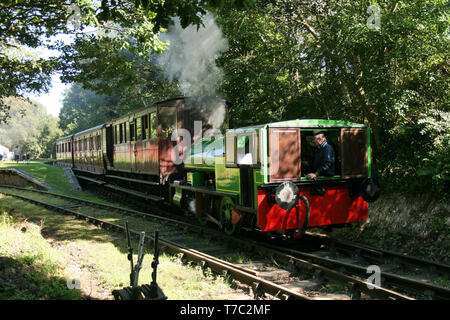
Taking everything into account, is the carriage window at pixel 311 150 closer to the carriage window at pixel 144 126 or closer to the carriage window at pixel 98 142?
the carriage window at pixel 144 126

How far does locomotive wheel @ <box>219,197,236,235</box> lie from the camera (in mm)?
8328

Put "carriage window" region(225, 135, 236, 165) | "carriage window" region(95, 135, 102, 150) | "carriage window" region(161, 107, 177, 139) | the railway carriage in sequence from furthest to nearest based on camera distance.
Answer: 1. the railway carriage
2. "carriage window" region(95, 135, 102, 150)
3. "carriage window" region(161, 107, 177, 139)
4. "carriage window" region(225, 135, 236, 165)

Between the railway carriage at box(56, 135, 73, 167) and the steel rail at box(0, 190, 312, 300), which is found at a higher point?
the railway carriage at box(56, 135, 73, 167)

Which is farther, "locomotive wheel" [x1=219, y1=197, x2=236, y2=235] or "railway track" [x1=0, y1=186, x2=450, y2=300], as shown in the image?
"locomotive wheel" [x1=219, y1=197, x2=236, y2=235]

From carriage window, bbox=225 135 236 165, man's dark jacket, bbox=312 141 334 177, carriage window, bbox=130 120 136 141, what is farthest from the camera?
carriage window, bbox=130 120 136 141

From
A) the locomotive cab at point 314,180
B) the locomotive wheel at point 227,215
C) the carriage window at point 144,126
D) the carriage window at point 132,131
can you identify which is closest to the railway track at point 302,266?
the locomotive wheel at point 227,215

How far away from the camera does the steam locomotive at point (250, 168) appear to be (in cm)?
672

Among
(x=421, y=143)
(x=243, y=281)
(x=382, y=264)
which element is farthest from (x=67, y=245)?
(x=421, y=143)

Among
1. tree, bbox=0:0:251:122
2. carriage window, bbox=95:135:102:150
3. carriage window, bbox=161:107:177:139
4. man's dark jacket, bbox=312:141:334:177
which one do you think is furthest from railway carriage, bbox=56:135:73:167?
man's dark jacket, bbox=312:141:334:177

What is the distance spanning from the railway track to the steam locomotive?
1.51ft

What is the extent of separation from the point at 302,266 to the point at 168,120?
6697mm

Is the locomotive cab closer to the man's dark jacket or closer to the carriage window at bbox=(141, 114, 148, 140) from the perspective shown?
the man's dark jacket

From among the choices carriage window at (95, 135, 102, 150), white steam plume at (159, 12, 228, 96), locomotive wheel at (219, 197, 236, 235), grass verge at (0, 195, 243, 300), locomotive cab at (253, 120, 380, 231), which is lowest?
grass verge at (0, 195, 243, 300)

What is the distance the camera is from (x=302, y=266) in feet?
20.1
